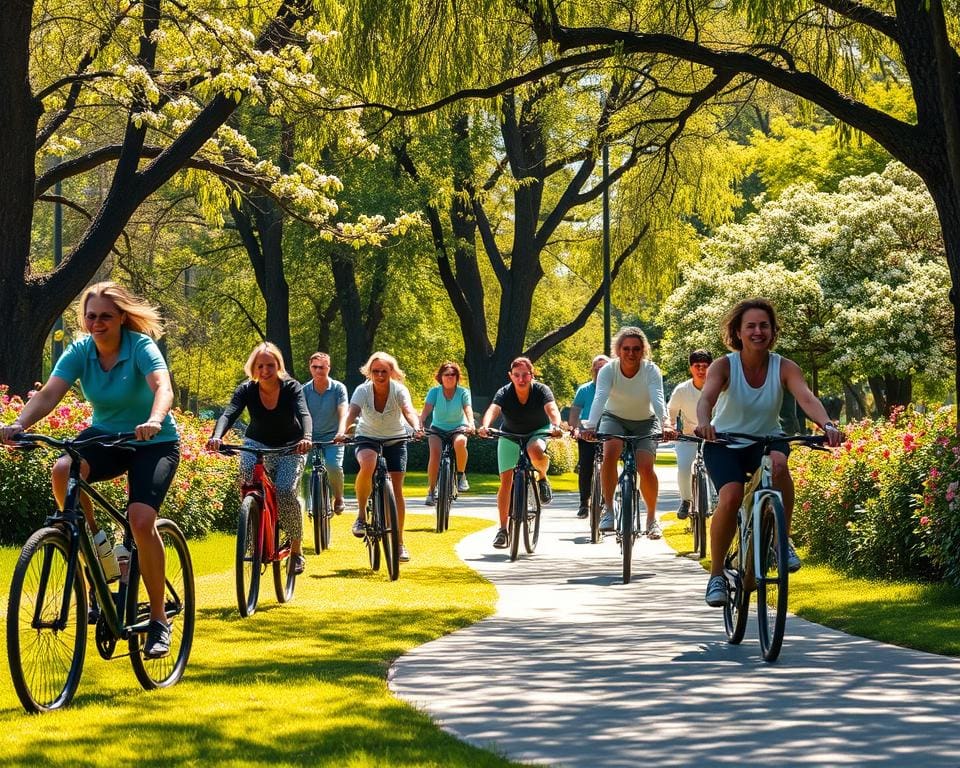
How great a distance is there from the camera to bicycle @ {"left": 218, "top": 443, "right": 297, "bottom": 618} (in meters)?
10.6

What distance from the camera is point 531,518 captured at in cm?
1588

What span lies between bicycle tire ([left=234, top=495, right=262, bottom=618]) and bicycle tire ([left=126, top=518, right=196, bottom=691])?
7.15ft

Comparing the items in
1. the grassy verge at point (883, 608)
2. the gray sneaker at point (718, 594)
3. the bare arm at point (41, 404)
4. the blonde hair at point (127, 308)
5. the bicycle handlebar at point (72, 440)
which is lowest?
the grassy verge at point (883, 608)

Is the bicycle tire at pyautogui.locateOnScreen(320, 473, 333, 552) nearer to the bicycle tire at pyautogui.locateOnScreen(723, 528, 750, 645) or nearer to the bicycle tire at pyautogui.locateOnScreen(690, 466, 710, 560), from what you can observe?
the bicycle tire at pyautogui.locateOnScreen(690, 466, 710, 560)

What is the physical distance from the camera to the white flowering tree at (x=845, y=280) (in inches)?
1599

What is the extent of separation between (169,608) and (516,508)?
7.83 meters

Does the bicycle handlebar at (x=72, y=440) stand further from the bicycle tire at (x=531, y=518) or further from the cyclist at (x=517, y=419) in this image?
the cyclist at (x=517, y=419)

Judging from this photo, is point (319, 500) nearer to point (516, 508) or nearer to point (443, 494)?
point (516, 508)

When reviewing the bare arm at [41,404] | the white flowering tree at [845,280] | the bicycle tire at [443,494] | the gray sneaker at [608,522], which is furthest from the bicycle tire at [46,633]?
the white flowering tree at [845,280]

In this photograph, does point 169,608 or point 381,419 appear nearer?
point 169,608

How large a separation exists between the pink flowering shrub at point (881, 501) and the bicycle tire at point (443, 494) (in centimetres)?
483

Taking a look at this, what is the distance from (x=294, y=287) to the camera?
47.7 meters

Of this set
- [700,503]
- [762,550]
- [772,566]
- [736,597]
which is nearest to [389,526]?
[700,503]

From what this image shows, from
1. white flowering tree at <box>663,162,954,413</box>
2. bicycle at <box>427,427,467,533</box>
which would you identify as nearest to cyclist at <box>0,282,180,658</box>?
bicycle at <box>427,427,467,533</box>
